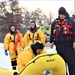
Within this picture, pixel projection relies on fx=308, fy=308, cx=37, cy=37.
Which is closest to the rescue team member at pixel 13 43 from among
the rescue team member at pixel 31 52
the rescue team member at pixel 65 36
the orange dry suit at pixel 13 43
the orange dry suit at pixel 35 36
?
the orange dry suit at pixel 13 43

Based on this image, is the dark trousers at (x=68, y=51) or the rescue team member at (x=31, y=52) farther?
the dark trousers at (x=68, y=51)

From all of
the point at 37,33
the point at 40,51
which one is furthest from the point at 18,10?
the point at 40,51

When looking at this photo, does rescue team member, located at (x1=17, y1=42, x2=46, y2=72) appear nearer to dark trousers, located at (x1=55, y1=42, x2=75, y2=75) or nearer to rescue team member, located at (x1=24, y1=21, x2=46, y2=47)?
dark trousers, located at (x1=55, y1=42, x2=75, y2=75)

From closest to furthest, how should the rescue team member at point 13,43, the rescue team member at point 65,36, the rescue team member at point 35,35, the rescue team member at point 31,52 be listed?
1. the rescue team member at point 31,52
2. the rescue team member at point 65,36
3. the rescue team member at point 35,35
4. the rescue team member at point 13,43

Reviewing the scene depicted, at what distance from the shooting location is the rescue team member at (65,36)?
18.5 ft

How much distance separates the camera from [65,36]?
5.67 meters

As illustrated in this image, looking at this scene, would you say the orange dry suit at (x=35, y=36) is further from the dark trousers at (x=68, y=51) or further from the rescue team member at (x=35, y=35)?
the dark trousers at (x=68, y=51)

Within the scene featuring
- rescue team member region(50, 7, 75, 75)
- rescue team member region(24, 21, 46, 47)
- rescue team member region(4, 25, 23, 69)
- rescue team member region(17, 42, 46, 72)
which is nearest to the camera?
rescue team member region(17, 42, 46, 72)

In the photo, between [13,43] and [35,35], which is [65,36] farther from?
[13,43]

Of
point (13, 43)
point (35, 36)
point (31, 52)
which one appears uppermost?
point (31, 52)

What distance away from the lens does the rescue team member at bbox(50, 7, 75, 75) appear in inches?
223

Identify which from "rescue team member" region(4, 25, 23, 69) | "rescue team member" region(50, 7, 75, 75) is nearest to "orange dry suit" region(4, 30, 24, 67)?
"rescue team member" region(4, 25, 23, 69)

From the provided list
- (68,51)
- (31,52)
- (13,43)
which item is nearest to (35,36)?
(13,43)

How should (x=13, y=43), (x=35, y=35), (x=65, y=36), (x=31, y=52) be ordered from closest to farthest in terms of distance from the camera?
(x=31, y=52)
(x=65, y=36)
(x=35, y=35)
(x=13, y=43)
